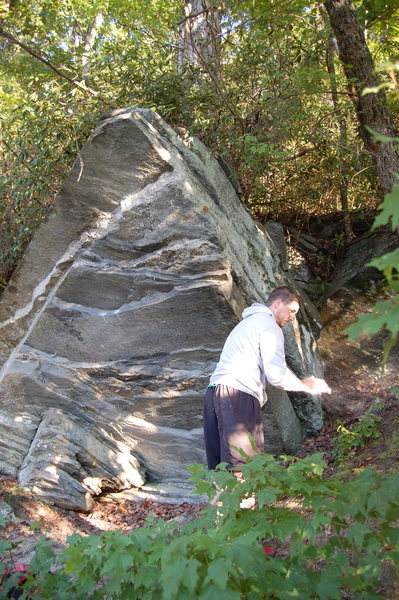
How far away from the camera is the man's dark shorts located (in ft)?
14.8

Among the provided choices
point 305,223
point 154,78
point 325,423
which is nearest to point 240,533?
point 325,423

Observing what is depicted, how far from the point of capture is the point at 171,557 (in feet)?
6.93

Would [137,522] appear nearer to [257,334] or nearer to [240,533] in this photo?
[257,334]

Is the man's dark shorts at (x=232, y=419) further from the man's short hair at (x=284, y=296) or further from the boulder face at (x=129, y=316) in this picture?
the boulder face at (x=129, y=316)

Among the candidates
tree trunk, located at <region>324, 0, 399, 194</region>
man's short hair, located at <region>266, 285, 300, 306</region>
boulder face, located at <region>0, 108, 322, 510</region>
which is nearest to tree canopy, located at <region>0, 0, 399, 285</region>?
tree trunk, located at <region>324, 0, 399, 194</region>

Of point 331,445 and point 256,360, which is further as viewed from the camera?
point 331,445

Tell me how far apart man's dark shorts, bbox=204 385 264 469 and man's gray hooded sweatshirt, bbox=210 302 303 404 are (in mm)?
74

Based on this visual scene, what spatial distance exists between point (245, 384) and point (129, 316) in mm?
2143

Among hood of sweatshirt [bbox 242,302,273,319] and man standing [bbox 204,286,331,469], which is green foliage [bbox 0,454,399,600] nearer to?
man standing [bbox 204,286,331,469]

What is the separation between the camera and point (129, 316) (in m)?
6.32

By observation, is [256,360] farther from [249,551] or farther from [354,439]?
[249,551]

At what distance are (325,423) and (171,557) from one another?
17.7ft

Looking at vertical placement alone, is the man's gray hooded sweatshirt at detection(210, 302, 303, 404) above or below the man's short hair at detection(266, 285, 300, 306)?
below

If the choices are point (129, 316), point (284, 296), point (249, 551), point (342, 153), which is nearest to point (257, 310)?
point (284, 296)
